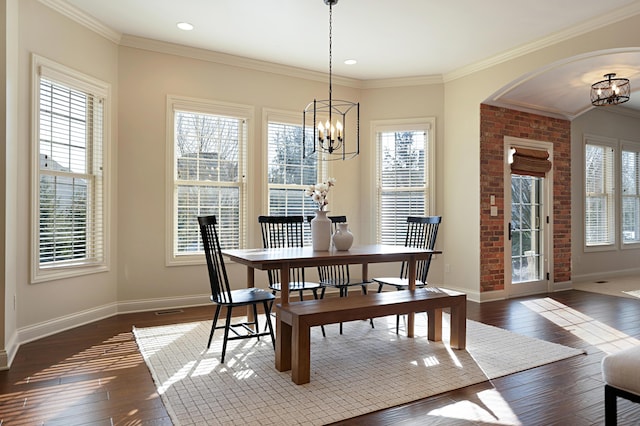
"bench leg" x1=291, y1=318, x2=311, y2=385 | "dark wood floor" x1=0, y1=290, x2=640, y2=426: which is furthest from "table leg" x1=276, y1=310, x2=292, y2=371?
"dark wood floor" x1=0, y1=290, x2=640, y2=426

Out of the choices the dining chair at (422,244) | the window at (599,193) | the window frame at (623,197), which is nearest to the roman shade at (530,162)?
the window at (599,193)

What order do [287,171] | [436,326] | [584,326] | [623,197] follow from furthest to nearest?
[623,197], [287,171], [584,326], [436,326]

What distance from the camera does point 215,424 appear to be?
7.21 feet

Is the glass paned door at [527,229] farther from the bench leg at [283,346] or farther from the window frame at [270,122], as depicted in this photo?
the bench leg at [283,346]

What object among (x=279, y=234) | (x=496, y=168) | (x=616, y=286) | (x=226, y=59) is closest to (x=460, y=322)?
(x=279, y=234)

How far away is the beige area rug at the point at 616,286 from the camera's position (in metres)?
5.96

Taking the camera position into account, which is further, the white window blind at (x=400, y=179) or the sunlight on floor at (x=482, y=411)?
the white window blind at (x=400, y=179)

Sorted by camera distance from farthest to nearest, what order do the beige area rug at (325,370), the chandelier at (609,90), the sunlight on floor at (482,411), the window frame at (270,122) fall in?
1. the window frame at (270,122)
2. the chandelier at (609,90)
3. the beige area rug at (325,370)
4. the sunlight on floor at (482,411)

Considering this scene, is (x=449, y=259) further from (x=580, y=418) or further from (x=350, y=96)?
(x=580, y=418)

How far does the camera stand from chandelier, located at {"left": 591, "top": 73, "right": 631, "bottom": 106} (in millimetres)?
4848

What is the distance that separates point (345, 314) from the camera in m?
2.90

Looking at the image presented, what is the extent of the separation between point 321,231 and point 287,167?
211cm

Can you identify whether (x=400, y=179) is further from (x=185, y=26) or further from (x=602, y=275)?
(x=602, y=275)

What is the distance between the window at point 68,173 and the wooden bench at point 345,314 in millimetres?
2381
